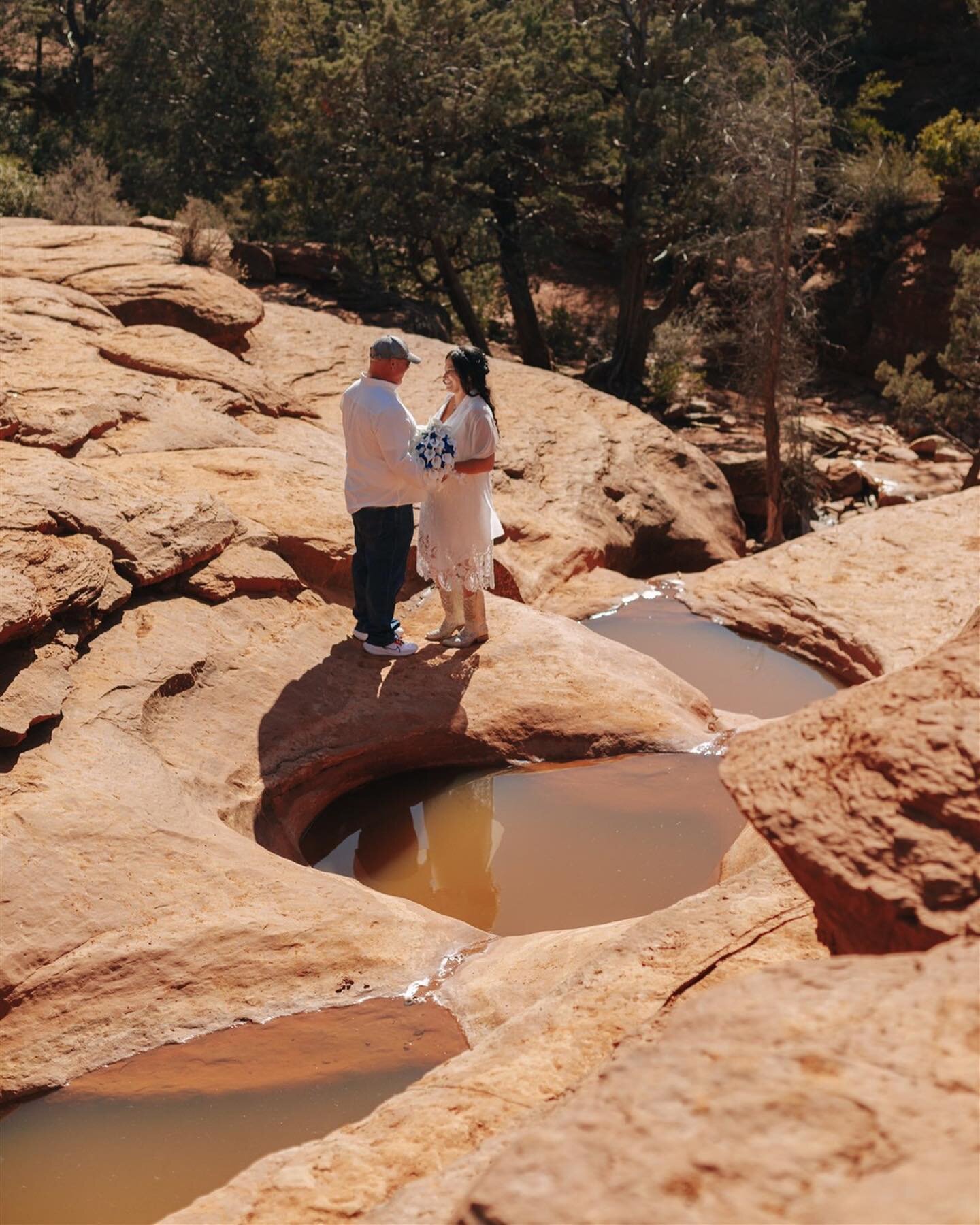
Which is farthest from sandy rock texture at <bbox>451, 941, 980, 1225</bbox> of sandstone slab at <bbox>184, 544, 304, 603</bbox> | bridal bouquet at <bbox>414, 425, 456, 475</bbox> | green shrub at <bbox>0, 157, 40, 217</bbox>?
green shrub at <bbox>0, 157, 40, 217</bbox>

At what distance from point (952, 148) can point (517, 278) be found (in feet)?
31.5

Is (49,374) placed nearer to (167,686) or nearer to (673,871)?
(167,686)

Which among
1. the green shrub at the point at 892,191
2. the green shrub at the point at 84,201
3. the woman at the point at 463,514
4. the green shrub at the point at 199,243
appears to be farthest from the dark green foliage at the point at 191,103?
the woman at the point at 463,514

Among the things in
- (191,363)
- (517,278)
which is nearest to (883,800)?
(191,363)

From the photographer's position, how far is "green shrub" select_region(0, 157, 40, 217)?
16047mm

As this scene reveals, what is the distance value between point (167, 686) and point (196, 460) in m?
2.43

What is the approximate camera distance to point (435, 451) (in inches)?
250

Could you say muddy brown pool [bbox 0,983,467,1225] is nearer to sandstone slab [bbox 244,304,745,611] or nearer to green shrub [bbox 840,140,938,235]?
sandstone slab [bbox 244,304,745,611]

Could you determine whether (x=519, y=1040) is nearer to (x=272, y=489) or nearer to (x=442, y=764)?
(x=442, y=764)

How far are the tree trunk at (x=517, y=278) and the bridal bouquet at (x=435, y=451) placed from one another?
13.5m

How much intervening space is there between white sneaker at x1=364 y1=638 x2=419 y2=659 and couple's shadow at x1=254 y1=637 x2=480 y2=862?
38mm

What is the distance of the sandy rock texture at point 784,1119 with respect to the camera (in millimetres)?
1700

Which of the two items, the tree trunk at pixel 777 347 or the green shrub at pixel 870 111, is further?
the green shrub at pixel 870 111

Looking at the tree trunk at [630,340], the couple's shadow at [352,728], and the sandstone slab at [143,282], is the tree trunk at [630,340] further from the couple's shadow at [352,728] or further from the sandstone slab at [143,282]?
the couple's shadow at [352,728]
